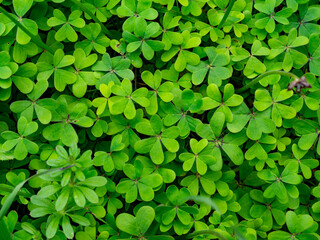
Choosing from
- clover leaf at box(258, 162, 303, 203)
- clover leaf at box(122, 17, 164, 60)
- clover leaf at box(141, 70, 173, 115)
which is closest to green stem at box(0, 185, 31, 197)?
clover leaf at box(141, 70, 173, 115)

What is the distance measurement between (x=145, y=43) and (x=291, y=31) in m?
0.97

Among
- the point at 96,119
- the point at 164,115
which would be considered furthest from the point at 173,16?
the point at 96,119

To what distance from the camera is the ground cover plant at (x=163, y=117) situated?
2076mm

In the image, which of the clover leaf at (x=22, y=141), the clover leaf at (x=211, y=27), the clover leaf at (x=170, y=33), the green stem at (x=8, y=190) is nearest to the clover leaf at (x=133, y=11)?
the clover leaf at (x=170, y=33)

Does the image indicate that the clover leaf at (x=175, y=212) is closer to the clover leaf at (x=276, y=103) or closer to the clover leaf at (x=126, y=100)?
the clover leaf at (x=126, y=100)

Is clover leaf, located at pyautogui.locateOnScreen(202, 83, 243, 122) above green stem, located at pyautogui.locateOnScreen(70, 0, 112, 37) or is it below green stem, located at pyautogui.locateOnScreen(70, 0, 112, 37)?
below

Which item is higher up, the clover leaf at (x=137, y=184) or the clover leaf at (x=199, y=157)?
the clover leaf at (x=199, y=157)

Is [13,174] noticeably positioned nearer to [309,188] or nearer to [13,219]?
[13,219]

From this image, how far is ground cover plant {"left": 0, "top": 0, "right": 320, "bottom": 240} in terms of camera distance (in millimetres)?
2076

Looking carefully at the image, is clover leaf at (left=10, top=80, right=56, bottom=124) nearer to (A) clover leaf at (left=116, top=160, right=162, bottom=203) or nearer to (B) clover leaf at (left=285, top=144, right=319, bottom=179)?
(A) clover leaf at (left=116, top=160, right=162, bottom=203)

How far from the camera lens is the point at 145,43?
2229 millimetres

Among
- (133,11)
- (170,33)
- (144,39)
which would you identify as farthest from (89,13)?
(170,33)

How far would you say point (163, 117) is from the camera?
2.21m

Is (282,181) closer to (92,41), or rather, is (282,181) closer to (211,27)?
(211,27)
